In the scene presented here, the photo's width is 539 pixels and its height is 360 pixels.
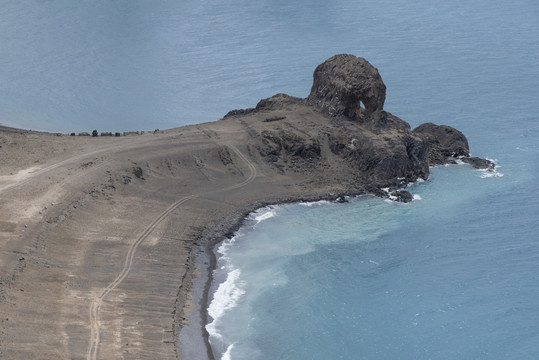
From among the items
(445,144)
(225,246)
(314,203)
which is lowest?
(225,246)

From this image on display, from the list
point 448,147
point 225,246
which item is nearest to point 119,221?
point 225,246

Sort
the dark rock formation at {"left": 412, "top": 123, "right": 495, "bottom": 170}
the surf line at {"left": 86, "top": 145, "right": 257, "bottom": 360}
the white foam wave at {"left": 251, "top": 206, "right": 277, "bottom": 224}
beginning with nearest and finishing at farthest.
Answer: the surf line at {"left": 86, "top": 145, "right": 257, "bottom": 360} < the white foam wave at {"left": 251, "top": 206, "right": 277, "bottom": 224} < the dark rock formation at {"left": 412, "top": 123, "right": 495, "bottom": 170}

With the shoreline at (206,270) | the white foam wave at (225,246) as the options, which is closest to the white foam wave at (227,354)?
the shoreline at (206,270)

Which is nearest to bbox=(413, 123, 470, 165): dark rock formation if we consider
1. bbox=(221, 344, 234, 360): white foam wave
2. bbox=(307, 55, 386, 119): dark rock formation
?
bbox=(307, 55, 386, 119): dark rock formation

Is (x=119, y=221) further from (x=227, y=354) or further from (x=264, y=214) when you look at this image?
(x=227, y=354)

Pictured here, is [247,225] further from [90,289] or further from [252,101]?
[252,101]

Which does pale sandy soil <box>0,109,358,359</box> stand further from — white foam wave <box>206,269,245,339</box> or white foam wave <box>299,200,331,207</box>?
white foam wave <box>206,269,245,339</box>

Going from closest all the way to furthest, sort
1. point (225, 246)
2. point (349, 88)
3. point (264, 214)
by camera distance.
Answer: point (225, 246) < point (264, 214) < point (349, 88)

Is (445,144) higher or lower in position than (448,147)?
higher
